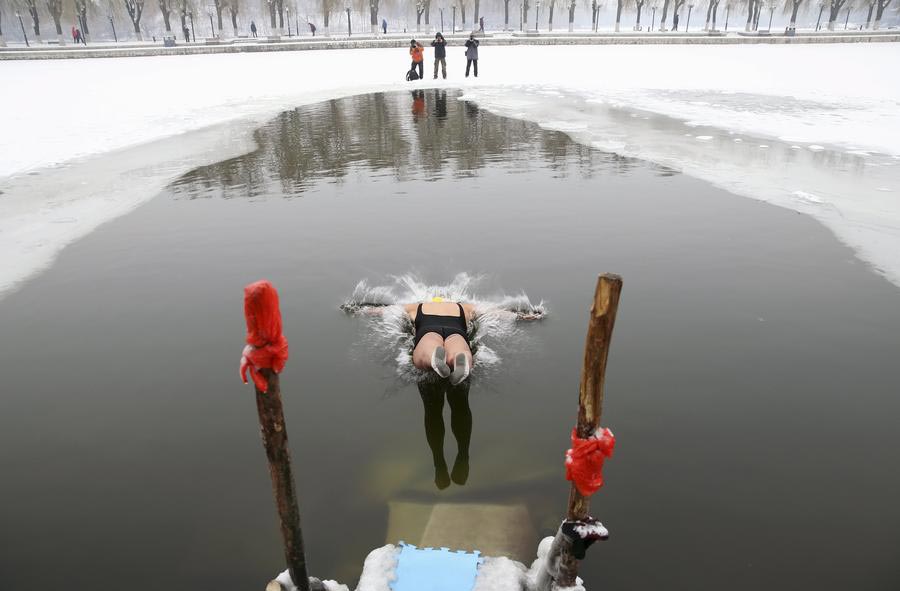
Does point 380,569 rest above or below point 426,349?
below

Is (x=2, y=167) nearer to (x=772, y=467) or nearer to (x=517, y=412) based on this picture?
(x=517, y=412)

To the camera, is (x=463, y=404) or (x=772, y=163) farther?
(x=772, y=163)

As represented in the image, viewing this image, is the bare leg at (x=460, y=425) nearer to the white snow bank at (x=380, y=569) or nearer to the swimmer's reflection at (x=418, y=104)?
the white snow bank at (x=380, y=569)

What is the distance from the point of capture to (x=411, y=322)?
6973 millimetres

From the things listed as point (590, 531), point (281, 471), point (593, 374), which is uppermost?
point (593, 374)

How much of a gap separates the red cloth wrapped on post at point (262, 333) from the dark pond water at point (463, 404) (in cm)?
185

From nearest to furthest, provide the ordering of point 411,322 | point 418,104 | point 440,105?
point 411,322
point 440,105
point 418,104

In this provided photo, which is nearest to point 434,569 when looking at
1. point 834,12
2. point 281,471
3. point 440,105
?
point 281,471

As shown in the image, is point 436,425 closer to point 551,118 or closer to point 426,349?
point 426,349

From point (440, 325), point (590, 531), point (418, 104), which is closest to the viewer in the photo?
point (590, 531)

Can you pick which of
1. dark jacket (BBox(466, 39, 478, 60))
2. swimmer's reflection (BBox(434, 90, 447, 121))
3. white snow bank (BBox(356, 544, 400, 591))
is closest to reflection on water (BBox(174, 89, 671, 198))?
swimmer's reflection (BBox(434, 90, 447, 121))

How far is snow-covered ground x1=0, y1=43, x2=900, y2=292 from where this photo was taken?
10898 mm

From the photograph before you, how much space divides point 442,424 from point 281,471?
233 centimetres

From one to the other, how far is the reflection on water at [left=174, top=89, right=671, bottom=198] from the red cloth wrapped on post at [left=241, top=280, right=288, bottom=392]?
9700mm
